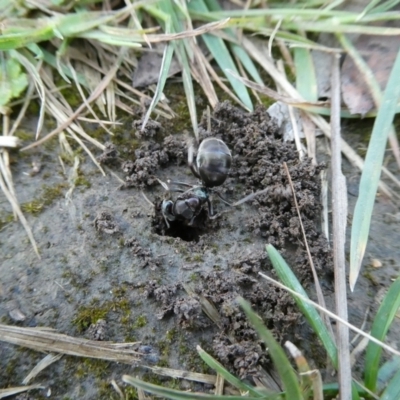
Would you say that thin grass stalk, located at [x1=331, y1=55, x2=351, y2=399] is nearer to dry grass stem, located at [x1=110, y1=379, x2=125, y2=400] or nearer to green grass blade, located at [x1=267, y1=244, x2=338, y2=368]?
green grass blade, located at [x1=267, y1=244, x2=338, y2=368]

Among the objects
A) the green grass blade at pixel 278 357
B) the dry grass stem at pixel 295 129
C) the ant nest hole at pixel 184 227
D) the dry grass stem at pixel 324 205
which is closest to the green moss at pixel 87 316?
the ant nest hole at pixel 184 227

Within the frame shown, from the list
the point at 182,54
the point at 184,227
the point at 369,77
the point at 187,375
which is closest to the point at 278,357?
the point at 187,375

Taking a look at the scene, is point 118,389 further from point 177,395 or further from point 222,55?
point 222,55

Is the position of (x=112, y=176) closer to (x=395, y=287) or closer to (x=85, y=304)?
(x=85, y=304)

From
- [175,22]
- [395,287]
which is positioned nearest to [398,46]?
[175,22]

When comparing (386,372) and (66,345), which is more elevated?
(66,345)

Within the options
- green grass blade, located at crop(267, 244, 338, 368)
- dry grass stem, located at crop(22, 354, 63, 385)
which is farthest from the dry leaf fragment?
dry grass stem, located at crop(22, 354, 63, 385)

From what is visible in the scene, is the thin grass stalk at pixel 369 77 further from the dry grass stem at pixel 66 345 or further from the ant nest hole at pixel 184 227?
the dry grass stem at pixel 66 345
